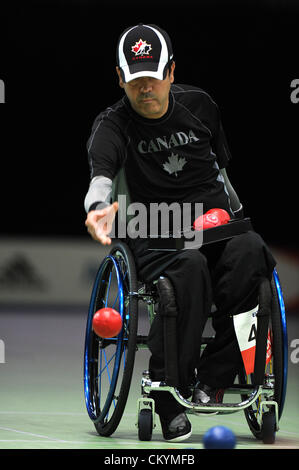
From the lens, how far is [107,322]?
260cm

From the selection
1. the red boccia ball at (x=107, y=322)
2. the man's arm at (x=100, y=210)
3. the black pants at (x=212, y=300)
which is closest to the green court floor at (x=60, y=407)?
the black pants at (x=212, y=300)

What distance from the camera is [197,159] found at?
9.94 ft

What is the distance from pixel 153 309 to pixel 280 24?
8050mm

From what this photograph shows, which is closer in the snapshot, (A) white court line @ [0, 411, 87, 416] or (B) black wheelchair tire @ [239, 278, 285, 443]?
(B) black wheelchair tire @ [239, 278, 285, 443]

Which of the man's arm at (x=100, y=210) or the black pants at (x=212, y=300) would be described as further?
the black pants at (x=212, y=300)

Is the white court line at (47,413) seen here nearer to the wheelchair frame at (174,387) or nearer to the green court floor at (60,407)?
the green court floor at (60,407)

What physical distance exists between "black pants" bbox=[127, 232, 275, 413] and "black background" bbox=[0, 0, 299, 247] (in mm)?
7407

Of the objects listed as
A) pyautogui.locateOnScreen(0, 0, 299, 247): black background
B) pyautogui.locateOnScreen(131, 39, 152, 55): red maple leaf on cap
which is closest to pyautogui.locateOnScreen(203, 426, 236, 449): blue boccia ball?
pyautogui.locateOnScreen(131, 39, 152, 55): red maple leaf on cap

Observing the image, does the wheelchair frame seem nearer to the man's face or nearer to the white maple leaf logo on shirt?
the white maple leaf logo on shirt

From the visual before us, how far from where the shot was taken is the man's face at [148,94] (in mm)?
2875

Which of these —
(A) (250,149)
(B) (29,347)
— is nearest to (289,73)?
(A) (250,149)

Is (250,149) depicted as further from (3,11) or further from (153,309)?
(153,309)

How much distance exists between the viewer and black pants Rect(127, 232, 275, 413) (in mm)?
2670

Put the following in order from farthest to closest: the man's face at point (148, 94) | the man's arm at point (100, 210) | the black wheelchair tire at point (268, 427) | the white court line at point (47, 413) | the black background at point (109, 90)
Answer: the black background at point (109, 90) → the white court line at point (47, 413) → the man's face at point (148, 94) → the black wheelchair tire at point (268, 427) → the man's arm at point (100, 210)
